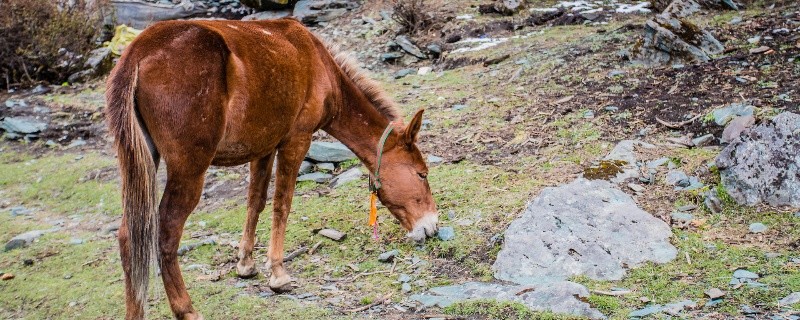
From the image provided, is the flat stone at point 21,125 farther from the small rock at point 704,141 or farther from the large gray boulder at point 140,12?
the small rock at point 704,141

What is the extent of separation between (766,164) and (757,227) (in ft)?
2.01

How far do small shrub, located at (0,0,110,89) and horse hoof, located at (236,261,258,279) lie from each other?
914cm

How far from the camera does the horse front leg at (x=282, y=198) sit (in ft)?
17.4

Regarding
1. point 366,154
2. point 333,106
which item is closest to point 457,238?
point 366,154

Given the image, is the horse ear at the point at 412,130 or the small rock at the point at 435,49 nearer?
the horse ear at the point at 412,130

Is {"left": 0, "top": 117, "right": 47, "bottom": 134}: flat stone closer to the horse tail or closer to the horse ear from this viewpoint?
the horse ear

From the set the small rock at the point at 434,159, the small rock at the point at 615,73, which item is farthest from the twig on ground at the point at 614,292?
the small rock at the point at 615,73

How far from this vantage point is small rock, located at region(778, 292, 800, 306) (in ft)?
13.7

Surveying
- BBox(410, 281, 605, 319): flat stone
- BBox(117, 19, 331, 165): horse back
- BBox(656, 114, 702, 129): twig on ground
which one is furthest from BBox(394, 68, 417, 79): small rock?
BBox(410, 281, 605, 319): flat stone

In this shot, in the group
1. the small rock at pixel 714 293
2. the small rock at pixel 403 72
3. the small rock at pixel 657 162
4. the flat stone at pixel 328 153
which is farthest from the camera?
the small rock at pixel 403 72

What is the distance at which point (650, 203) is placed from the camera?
19.2ft

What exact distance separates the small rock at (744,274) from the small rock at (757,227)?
0.66 meters

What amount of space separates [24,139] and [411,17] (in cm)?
625

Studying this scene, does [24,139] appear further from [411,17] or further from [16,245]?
[411,17]
